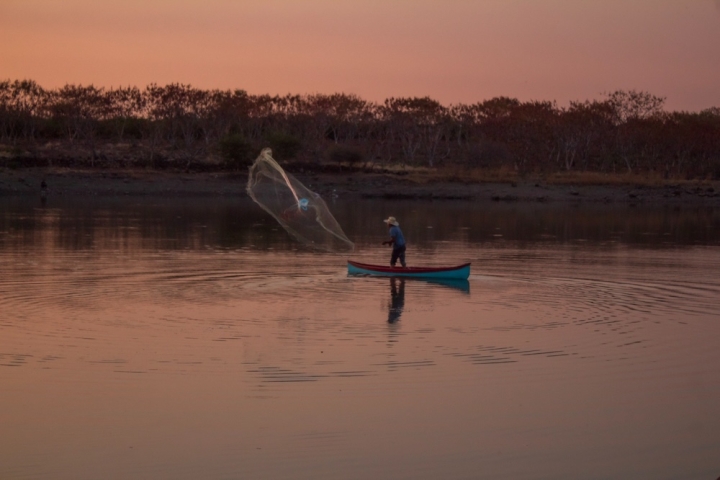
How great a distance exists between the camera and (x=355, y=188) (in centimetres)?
8225

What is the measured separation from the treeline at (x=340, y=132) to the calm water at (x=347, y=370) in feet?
202

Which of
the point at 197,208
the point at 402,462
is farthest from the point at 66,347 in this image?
the point at 197,208

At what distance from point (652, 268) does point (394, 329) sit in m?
14.7

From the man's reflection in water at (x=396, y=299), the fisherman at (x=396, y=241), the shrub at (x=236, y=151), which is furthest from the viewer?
the shrub at (x=236, y=151)

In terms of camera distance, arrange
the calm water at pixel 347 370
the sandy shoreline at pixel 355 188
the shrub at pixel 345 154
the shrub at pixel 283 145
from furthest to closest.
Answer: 1. the shrub at pixel 345 154
2. the shrub at pixel 283 145
3. the sandy shoreline at pixel 355 188
4. the calm water at pixel 347 370

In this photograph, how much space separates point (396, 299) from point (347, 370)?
807 centimetres

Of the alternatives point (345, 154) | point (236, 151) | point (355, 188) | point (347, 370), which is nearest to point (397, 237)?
point (347, 370)

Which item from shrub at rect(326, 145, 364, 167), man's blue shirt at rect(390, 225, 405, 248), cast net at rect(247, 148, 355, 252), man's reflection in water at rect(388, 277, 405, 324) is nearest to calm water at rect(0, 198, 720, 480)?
man's reflection in water at rect(388, 277, 405, 324)

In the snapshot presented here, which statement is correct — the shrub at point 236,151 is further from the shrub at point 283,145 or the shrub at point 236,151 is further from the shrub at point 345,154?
the shrub at point 345,154

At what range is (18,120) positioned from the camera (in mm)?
96500

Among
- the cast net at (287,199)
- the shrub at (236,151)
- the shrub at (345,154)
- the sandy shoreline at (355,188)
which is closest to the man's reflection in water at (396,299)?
the cast net at (287,199)

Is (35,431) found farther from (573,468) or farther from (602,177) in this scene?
(602,177)

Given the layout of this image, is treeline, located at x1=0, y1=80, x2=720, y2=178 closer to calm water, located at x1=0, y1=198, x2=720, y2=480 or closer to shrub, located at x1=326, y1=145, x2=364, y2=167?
shrub, located at x1=326, y1=145, x2=364, y2=167

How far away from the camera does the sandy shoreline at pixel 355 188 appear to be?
77.2 meters
